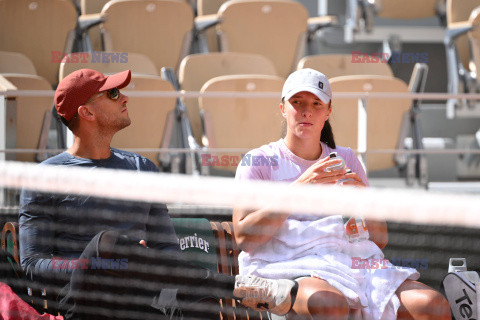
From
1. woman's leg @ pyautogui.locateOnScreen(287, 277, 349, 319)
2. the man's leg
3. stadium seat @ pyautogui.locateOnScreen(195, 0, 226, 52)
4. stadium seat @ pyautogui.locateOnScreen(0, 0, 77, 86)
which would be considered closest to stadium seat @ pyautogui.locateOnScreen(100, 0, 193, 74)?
stadium seat @ pyautogui.locateOnScreen(0, 0, 77, 86)

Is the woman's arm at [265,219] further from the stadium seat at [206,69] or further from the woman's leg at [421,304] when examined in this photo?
the stadium seat at [206,69]

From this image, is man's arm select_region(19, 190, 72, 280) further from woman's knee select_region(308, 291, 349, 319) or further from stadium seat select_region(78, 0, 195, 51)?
stadium seat select_region(78, 0, 195, 51)

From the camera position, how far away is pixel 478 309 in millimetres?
2258

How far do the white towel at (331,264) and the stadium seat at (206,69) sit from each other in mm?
1984

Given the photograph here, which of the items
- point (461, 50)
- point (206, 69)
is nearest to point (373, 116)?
point (206, 69)

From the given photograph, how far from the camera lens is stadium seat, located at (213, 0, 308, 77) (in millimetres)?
4730

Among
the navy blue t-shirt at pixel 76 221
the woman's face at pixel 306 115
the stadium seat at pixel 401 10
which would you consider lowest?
the navy blue t-shirt at pixel 76 221

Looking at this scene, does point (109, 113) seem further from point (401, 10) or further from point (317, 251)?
point (401, 10)

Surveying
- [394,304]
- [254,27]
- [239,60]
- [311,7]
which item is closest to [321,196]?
[394,304]

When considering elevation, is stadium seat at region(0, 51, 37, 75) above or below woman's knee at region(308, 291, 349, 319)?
above

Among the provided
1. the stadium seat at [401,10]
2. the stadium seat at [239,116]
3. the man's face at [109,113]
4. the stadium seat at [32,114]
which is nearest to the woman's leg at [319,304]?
the man's face at [109,113]

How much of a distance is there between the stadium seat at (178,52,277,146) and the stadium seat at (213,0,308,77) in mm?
467

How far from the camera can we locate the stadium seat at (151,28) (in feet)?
15.1

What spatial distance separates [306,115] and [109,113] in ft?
2.26
